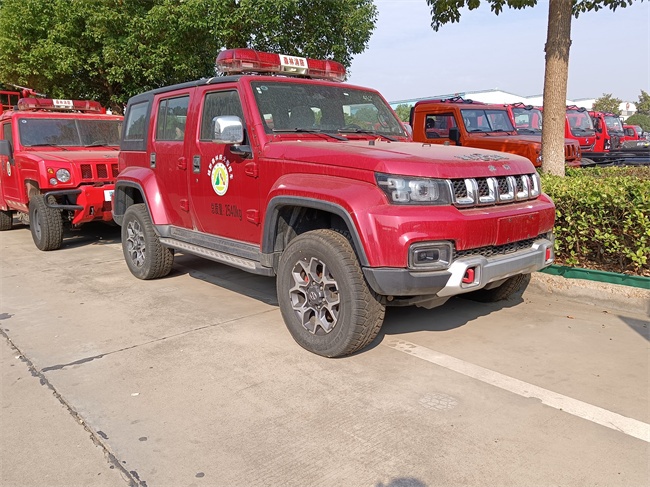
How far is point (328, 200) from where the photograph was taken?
357cm

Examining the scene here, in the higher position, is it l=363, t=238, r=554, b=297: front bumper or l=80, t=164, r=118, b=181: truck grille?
l=80, t=164, r=118, b=181: truck grille

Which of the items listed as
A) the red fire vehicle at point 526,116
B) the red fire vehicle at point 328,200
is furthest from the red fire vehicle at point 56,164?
the red fire vehicle at point 526,116

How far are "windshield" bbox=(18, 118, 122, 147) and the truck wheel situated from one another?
5.92 meters

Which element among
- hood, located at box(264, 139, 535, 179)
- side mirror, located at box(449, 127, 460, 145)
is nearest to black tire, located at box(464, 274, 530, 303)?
hood, located at box(264, 139, 535, 179)

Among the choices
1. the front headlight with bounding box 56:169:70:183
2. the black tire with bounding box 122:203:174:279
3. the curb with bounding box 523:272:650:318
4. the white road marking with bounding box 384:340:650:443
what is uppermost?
the front headlight with bounding box 56:169:70:183

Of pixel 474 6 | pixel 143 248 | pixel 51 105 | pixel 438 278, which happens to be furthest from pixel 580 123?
pixel 438 278

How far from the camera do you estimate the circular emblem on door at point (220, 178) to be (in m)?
4.66

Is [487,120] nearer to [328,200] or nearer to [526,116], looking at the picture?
[526,116]

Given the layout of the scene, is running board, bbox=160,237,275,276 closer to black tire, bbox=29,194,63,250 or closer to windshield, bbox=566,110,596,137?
black tire, bbox=29,194,63,250

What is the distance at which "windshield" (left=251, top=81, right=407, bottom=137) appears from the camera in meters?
4.46

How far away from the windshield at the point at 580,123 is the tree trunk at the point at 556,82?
28.9 feet

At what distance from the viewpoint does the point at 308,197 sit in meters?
3.72

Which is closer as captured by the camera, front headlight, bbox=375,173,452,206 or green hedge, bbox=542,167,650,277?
front headlight, bbox=375,173,452,206

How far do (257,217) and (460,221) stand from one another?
1683 millimetres
